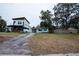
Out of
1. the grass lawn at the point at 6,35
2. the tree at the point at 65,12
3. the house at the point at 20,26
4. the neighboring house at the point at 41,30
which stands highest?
the tree at the point at 65,12

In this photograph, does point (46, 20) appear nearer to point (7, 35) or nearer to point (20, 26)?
point (20, 26)

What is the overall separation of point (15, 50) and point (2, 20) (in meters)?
0.53

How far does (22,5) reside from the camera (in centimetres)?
498

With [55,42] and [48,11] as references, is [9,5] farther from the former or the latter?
[55,42]

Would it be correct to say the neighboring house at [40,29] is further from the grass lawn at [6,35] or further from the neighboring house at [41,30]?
the grass lawn at [6,35]

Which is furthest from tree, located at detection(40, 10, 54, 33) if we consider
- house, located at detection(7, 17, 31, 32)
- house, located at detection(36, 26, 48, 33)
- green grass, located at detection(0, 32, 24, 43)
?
green grass, located at detection(0, 32, 24, 43)

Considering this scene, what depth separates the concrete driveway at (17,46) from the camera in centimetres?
493

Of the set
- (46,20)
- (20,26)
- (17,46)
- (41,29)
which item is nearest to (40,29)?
(41,29)

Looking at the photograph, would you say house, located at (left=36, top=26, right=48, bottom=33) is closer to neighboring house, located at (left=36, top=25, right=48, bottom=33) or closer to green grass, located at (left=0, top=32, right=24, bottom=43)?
neighboring house, located at (left=36, top=25, right=48, bottom=33)

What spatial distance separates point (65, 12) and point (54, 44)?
562 millimetres

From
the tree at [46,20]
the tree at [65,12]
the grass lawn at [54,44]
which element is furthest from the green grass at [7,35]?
the tree at [65,12]

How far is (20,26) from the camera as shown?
16.6ft

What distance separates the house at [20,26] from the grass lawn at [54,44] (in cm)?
21

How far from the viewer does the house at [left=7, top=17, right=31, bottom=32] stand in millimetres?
4996
